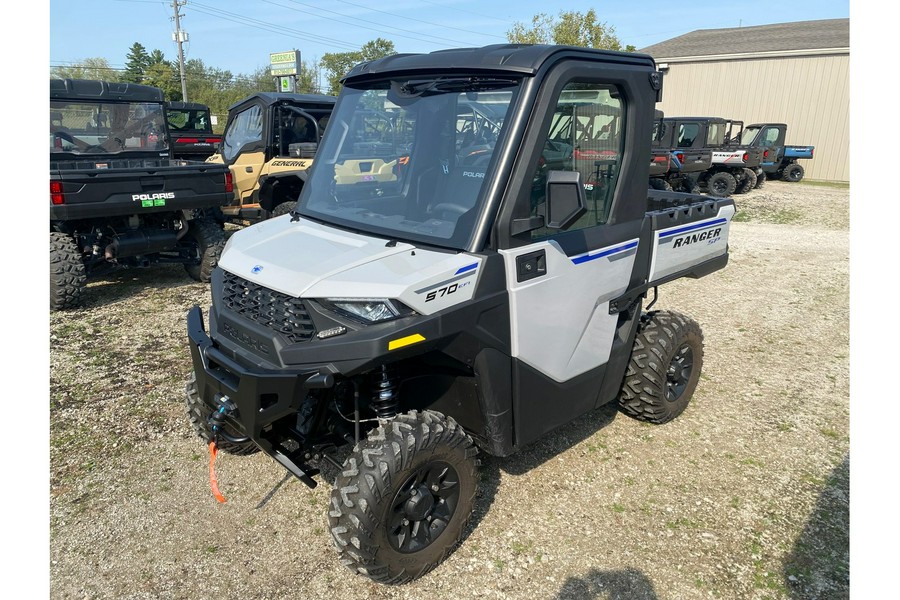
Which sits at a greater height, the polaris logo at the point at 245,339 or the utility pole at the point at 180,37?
the utility pole at the point at 180,37

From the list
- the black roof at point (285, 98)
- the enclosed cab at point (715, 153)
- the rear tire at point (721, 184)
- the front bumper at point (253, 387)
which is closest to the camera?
the front bumper at point (253, 387)

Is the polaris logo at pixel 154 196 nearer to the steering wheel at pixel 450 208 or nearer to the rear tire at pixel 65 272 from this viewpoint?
the rear tire at pixel 65 272

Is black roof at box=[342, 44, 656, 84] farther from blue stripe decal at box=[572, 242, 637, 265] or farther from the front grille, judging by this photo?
the front grille

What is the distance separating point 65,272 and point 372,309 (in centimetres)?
512

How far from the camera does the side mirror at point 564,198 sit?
102 inches

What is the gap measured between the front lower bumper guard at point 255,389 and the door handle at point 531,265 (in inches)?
38.1

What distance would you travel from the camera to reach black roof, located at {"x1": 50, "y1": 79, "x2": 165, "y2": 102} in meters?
7.58

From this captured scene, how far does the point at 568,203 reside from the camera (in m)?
2.60

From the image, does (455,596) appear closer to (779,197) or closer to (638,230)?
(638,230)

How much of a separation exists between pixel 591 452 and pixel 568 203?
196 cm

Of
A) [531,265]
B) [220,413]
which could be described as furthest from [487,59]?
[220,413]

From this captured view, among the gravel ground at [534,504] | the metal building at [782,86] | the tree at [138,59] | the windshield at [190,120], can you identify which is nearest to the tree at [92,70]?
the tree at [138,59]

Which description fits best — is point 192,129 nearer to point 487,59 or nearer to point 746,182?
point 746,182

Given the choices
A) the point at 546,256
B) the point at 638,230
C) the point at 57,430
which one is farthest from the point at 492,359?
the point at 57,430
